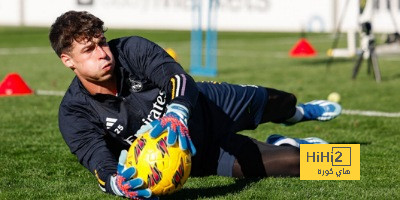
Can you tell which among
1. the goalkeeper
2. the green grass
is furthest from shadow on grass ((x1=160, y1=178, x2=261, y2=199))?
the goalkeeper

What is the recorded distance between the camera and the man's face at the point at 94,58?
16.7 ft

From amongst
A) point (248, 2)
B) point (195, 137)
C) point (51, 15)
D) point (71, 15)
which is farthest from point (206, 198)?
point (51, 15)

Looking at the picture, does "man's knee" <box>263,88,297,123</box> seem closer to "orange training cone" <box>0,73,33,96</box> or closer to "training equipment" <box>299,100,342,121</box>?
"training equipment" <box>299,100,342,121</box>

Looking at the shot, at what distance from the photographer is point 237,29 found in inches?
1231

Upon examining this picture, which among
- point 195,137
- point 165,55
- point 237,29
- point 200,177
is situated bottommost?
point 237,29

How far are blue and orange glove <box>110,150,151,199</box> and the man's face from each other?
1.82 ft

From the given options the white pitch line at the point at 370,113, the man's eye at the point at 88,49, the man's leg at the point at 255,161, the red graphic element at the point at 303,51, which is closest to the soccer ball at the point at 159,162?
the man's eye at the point at 88,49

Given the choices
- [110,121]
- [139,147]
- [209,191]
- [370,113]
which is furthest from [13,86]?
[139,147]

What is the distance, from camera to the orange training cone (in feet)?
38.6

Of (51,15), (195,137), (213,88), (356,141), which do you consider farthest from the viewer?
(51,15)

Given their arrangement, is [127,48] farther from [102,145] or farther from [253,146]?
[253,146]

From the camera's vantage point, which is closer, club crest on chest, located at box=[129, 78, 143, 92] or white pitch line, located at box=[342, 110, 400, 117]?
club crest on chest, located at box=[129, 78, 143, 92]

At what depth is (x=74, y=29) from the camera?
Answer: 507 centimetres

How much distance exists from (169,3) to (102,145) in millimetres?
26671
